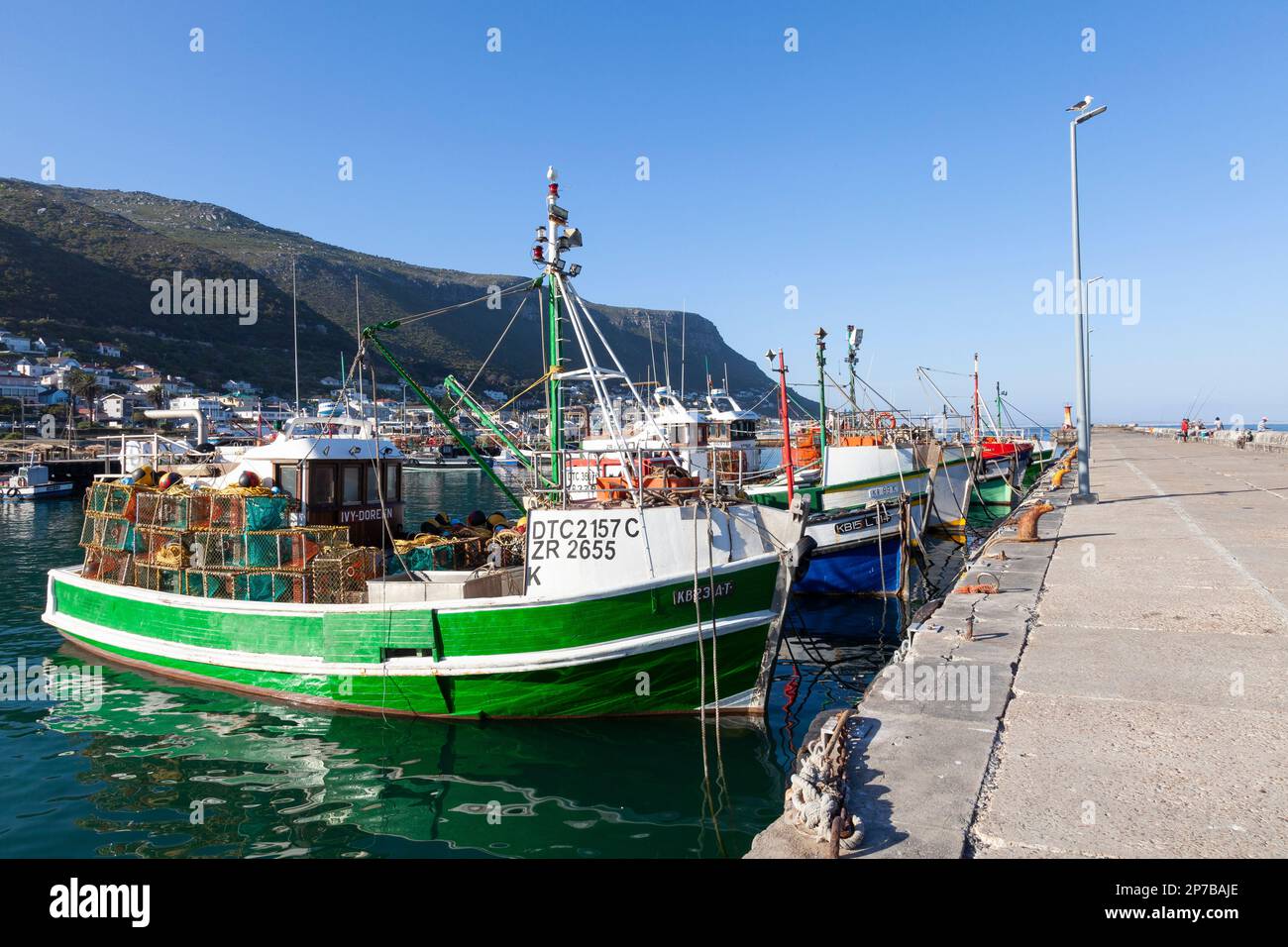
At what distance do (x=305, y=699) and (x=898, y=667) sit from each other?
729 cm

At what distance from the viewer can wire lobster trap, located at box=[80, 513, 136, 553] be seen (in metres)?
11.4

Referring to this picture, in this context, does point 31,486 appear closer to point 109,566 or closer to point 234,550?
point 109,566

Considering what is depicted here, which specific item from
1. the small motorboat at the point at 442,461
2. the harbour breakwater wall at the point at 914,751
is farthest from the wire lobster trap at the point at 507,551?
the small motorboat at the point at 442,461

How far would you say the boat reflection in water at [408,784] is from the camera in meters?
6.53

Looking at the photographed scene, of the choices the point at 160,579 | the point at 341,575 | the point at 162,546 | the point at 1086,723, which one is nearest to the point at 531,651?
the point at 341,575

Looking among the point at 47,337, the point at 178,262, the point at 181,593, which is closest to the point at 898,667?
the point at 181,593

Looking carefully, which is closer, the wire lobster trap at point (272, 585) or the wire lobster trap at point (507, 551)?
the wire lobster trap at point (272, 585)

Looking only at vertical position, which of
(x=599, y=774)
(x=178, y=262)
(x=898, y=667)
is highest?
(x=178, y=262)

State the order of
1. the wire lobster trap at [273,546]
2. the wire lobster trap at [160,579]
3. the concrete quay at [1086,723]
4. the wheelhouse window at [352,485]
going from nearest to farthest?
the concrete quay at [1086,723] < the wire lobster trap at [273,546] < the wire lobster trap at [160,579] < the wheelhouse window at [352,485]

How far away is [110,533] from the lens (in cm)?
1180

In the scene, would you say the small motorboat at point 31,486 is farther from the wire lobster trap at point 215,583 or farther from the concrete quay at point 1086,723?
the concrete quay at point 1086,723

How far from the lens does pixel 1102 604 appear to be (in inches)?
331

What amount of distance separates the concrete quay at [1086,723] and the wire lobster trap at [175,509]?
9.02m
